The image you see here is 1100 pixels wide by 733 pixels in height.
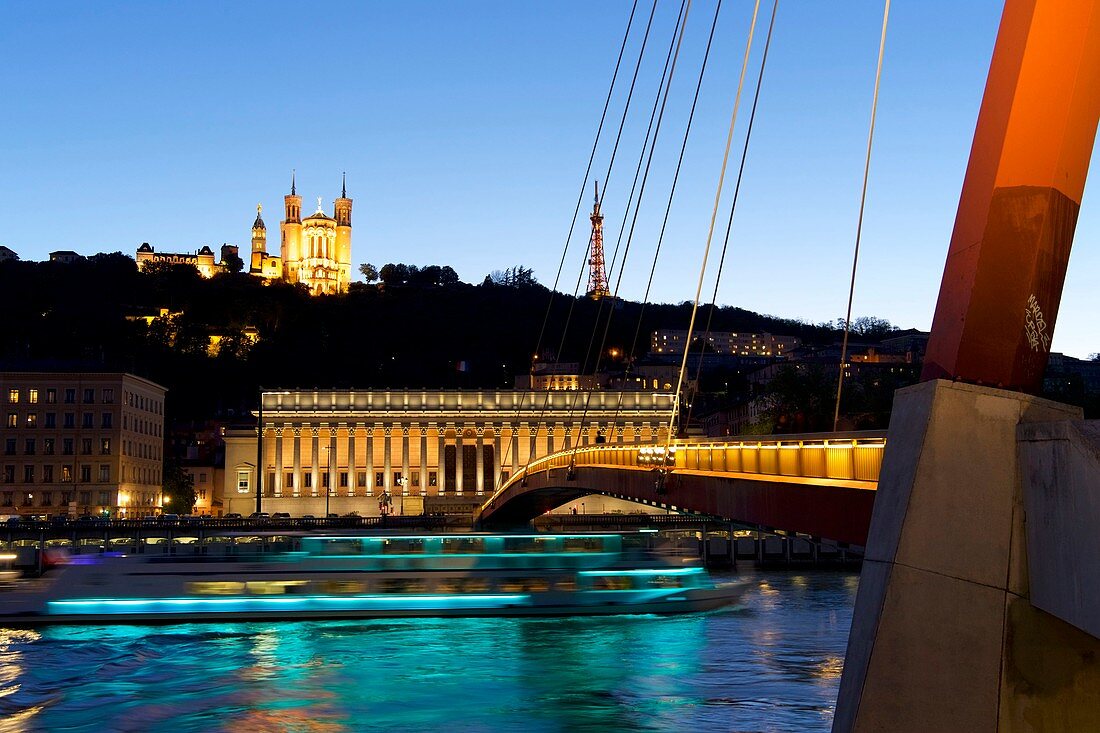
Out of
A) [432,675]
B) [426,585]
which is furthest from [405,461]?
[432,675]

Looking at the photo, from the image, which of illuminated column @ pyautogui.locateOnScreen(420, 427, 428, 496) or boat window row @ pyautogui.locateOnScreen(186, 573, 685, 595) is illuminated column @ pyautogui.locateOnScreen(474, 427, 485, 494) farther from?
boat window row @ pyautogui.locateOnScreen(186, 573, 685, 595)

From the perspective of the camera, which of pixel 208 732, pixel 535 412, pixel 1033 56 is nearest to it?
pixel 1033 56

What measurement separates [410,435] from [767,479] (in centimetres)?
13703

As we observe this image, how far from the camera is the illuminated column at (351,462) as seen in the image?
502ft

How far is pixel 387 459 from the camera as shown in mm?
Result: 156125

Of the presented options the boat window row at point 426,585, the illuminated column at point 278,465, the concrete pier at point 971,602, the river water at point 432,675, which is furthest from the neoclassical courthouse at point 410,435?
the concrete pier at point 971,602

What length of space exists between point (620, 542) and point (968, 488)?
43888 millimetres

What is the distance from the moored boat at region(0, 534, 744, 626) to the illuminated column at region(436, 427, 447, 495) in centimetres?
10308

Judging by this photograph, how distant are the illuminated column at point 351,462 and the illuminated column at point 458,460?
11.6 m

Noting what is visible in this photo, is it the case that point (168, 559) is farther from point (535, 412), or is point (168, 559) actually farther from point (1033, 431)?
point (535, 412)

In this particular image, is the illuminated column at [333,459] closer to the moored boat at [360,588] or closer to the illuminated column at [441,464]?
the illuminated column at [441,464]

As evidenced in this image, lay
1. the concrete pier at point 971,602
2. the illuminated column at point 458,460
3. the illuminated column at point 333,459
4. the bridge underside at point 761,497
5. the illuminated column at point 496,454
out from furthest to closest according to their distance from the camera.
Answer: the illuminated column at point 458,460 → the illuminated column at point 496,454 → the illuminated column at point 333,459 → the bridge underside at point 761,497 → the concrete pier at point 971,602

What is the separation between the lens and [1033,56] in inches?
421

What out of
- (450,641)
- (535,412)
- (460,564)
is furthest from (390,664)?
(535,412)
